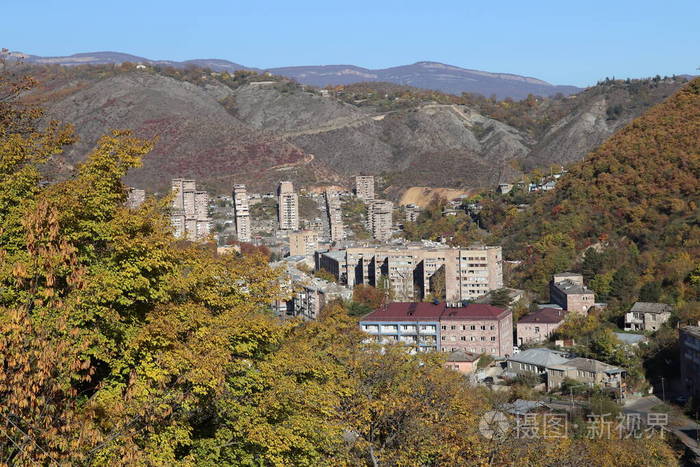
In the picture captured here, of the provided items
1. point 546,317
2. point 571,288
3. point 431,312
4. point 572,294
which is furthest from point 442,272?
point 431,312

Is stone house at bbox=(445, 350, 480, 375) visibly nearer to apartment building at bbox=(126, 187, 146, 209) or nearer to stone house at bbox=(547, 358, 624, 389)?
stone house at bbox=(547, 358, 624, 389)

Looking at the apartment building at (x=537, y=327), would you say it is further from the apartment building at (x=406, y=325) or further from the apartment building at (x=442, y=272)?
the apartment building at (x=442, y=272)

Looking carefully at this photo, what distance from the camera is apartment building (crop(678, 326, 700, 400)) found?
23422mm

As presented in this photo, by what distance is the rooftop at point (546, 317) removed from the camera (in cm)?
3074

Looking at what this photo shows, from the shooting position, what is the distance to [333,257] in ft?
145

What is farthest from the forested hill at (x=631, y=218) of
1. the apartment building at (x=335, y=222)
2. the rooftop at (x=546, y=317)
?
the apartment building at (x=335, y=222)

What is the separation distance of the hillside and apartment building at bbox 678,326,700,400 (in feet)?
159

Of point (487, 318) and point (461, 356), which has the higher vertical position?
point (487, 318)

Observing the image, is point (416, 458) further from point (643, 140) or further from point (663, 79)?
point (663, 79)

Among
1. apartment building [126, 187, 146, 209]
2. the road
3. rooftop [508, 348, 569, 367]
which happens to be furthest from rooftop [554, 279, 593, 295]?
apartment building [126, 187, 146, 209]

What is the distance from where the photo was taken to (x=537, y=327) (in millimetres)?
30609

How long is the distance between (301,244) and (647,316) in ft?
81.0

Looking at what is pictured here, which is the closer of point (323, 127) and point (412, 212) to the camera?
point (412, 212)

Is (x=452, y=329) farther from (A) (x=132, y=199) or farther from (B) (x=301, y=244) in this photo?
(B) (x=301, y=244)
